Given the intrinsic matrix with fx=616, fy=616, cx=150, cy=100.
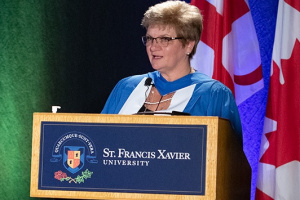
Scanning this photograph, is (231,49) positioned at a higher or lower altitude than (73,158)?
higher

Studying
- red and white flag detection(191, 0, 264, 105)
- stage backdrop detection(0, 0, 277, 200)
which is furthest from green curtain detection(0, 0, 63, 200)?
red and white flag detection(191, 0, 264, 105)

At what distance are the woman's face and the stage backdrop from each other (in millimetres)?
1258

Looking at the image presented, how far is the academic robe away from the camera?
2.97 m

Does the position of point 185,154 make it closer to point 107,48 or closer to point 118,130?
point 118,130

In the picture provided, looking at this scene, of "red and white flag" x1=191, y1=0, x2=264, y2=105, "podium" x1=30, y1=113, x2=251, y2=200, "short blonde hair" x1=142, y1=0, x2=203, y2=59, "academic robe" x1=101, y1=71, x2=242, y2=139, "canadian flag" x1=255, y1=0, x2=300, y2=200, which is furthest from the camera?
"red and white flag" x1=191, y1=0, x2=264, y2=105

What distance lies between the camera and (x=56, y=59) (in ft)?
14.7

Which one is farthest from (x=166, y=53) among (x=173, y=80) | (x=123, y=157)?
(x=123, y=157)

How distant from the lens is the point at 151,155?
7.30 ft

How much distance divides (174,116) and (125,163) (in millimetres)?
248

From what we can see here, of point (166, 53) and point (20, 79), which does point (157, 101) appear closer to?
point (166, 53)

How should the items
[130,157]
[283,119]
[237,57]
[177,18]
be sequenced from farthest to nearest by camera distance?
[237,57] < [283,119] < [177,18] < [130,157]

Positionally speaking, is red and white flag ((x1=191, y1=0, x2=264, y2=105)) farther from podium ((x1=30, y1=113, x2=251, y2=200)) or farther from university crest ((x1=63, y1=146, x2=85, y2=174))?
university crest ((x1=63, y1=146, x2=85, y2=174))

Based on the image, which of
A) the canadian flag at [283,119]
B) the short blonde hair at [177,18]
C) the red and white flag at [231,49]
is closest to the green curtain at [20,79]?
the red and white flag at [231,49]

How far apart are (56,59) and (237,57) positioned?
134 cm
